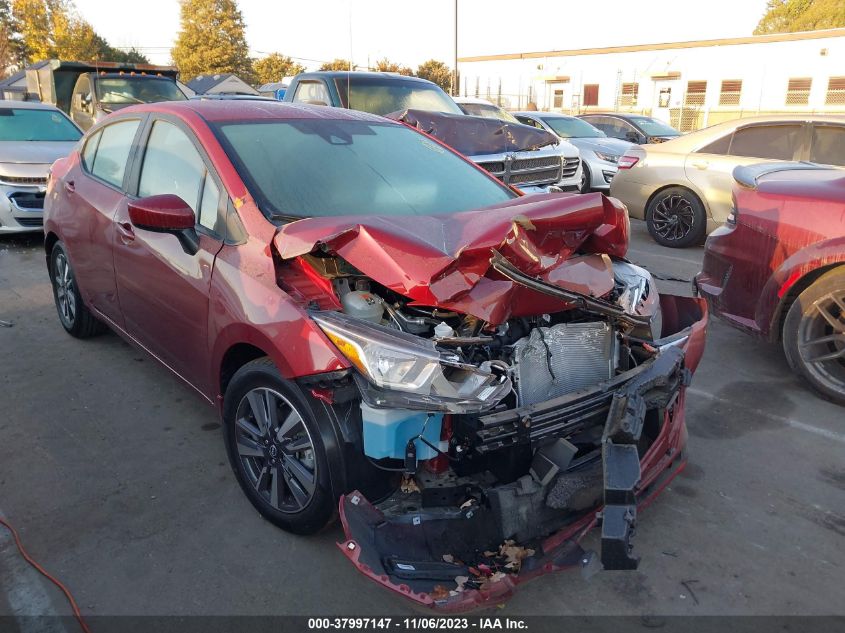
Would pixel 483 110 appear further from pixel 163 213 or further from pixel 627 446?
pixel 627 446

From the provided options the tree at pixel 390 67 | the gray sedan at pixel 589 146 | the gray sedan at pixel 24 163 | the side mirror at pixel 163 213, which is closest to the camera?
the side mirror at pixel 163 213

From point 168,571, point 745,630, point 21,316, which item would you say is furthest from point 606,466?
→ point 21,316

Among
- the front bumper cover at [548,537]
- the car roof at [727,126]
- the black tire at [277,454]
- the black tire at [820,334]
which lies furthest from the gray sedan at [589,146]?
the black tire at [277,454]

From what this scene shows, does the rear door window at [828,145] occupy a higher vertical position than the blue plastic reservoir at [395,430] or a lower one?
higher

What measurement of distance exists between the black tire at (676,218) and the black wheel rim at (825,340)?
420 centimetres

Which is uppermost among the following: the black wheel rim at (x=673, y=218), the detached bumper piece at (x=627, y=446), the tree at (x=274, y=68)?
the tree at (x=274, y=68)

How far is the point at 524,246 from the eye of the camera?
2.62m

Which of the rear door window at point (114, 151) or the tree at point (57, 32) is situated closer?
the rear door window at point (114, 151)

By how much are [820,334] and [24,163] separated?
8635 mm

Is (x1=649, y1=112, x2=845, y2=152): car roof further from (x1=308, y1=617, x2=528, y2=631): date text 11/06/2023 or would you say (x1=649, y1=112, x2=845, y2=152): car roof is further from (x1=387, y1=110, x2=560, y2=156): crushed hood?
(x1=308, y1=617, x2=528, y2=631): date text 11/06/2023

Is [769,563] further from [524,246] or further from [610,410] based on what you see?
[524,246]

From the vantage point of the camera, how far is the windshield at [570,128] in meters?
12.8

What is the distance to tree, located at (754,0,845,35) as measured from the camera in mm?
50000

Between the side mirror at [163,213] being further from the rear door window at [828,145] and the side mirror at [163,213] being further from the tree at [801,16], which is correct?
the tree at [801,16]
